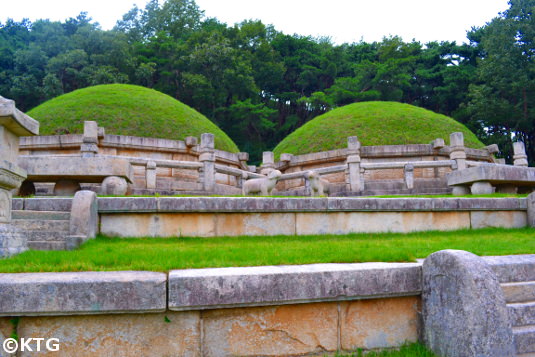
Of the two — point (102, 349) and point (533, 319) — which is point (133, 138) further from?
point (533, 319)

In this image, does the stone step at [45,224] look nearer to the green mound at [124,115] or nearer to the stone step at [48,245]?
the stone step at [48,245]

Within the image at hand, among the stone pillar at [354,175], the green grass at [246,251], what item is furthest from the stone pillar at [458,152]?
the green grass at [246,251]

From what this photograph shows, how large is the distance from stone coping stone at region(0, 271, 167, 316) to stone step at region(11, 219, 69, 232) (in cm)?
236

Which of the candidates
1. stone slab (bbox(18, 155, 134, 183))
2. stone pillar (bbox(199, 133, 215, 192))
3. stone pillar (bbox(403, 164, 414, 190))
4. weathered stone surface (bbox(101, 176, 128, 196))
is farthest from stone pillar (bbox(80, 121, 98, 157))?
stone pillar (bbox(403, 164, 414, 190))

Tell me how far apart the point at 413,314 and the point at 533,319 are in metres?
1.01

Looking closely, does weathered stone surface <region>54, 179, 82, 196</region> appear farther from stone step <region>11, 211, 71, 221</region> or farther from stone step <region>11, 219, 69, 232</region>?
stone step <region>11, 219, 69, 232</region>

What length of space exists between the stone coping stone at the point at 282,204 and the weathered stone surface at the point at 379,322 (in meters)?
2.80

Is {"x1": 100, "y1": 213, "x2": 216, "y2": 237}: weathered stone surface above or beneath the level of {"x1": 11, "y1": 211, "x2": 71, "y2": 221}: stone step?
beneath

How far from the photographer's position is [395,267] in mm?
3398

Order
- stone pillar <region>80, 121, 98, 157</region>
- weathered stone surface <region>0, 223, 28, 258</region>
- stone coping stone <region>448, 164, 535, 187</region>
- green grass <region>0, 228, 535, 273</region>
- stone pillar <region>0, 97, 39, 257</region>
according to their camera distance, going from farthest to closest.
→ stone pillar <region>80, 121, 98, 157</region> < stone coping stone <region>448, 164, 535, 187</region> < stone pillar <region>0, 97, 39, 257</region> < weathered stone surface <region>0, 223, 28, 258</region> < green grass <region>0, 228, 535, 273</region>

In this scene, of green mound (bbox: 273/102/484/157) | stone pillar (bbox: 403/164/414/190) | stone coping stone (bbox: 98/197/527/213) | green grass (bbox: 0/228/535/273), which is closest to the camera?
green grass (bbox: 0/228/535/273)

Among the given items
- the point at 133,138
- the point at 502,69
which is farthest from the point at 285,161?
the point at 502,69

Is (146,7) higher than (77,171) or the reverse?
higher

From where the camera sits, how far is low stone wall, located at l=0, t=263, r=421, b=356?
284cm
